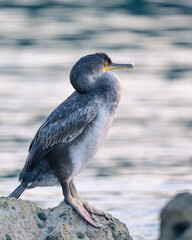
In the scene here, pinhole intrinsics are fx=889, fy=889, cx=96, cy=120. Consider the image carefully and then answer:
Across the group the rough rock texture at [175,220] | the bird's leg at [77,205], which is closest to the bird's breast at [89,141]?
the bird's leg at [77,205]

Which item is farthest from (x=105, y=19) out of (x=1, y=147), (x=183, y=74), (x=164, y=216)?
(x=164, y=216)

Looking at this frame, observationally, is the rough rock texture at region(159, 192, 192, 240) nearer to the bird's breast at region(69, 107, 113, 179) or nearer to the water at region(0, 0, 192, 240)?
the bird's breast at region(69, 107, 113, 179)

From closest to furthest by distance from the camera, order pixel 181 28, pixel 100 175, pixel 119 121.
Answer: pixel 100 175 → pixel 119 121 → pixel 181 28

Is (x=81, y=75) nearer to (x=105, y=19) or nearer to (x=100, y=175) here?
(x=100, y=175)

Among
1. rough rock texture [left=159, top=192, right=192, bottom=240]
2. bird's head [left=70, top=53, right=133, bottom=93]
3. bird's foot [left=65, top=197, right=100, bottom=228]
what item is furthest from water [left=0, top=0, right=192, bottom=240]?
rough rock texture [left=159, top=192, right=192, bottom=240]

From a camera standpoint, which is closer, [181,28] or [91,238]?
[91,238]

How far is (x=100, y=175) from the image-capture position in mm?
11469

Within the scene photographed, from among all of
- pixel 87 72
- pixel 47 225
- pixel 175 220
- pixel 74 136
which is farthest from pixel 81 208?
pixel 175 220

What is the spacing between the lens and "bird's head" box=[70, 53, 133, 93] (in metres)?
7.72

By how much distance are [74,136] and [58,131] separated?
0.14 metres

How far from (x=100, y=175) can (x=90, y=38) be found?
8.97 metres

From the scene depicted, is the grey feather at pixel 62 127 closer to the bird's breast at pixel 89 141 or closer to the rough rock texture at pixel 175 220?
the bird's breast at pixel 89 141

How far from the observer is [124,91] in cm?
1533

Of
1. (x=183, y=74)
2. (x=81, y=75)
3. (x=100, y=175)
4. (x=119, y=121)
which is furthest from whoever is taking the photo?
(x=183, y=74)
